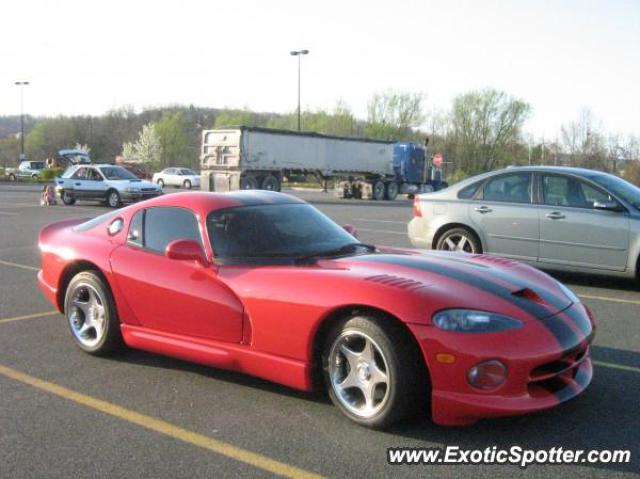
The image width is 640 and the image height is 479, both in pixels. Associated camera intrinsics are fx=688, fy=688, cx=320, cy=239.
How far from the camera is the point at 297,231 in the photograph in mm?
5020

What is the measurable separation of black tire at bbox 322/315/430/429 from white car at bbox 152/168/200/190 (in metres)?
42.5

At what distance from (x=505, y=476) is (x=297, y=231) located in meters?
2.35

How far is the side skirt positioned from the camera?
13.5ft

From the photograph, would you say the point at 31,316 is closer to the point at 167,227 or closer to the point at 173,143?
the point at 167,227

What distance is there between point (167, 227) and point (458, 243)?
5.07 metres

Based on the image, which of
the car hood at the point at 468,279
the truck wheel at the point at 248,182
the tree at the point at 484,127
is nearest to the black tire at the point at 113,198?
the truck wheel at the point at 248,182

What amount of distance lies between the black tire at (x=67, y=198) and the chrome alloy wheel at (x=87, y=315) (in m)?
21.0

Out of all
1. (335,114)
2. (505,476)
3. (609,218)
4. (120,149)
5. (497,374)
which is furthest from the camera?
(120,149)

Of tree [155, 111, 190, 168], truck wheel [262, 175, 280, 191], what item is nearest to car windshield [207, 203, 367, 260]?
truck wheel [262, 175, 280, 191]

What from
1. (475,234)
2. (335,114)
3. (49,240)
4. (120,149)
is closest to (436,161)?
(475,234)

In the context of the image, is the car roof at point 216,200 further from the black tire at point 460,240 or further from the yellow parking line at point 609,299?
the black tire at point 460,240

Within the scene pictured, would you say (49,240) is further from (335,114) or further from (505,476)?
(335,114)

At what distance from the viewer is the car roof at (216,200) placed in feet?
16.6

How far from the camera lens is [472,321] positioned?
367 cm
